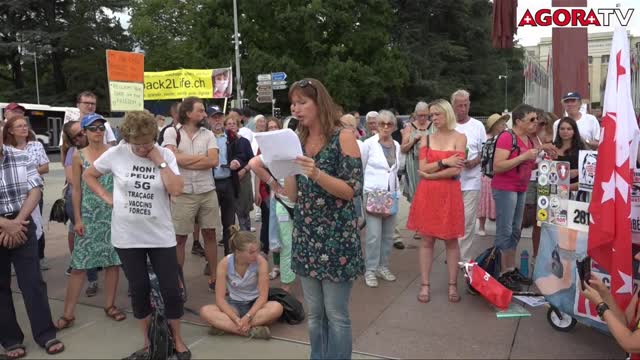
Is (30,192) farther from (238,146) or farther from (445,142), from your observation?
(445,142)

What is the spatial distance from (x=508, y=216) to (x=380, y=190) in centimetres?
122

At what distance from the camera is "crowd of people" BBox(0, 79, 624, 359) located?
291 cm

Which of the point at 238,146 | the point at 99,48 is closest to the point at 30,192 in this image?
the point at 238,146

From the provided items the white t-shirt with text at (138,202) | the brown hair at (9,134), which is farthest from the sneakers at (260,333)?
the brown hair at (9,134)

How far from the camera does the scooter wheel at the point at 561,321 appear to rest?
3.98 m

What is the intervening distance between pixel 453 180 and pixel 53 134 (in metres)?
28.9

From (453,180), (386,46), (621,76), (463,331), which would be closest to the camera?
(621,76)

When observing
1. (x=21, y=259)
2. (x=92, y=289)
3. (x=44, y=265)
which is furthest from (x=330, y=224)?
(x=44, y=265)

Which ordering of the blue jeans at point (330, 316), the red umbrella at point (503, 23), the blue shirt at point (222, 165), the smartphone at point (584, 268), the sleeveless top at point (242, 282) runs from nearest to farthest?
the blue jeans at point (330, 316) → the smartphone at point (584, 268) → the sleeveless top at point (242, 282) → the blue shirt at point (222, 165) → the red umbrella at point (503, 23)

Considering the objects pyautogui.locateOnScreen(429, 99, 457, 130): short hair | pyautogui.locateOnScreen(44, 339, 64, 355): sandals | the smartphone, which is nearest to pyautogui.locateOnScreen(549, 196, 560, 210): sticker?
the smartphone

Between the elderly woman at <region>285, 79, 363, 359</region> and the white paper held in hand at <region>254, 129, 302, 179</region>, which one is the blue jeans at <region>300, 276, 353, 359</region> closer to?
the elderly woman at <region>285, 79, 363, 359</region>

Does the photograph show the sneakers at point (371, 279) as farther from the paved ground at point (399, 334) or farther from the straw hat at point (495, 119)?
the straw hat at point (495, 119)

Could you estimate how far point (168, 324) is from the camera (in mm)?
3689

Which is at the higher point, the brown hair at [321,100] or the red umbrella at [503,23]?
the red umbrella at [503,23]
